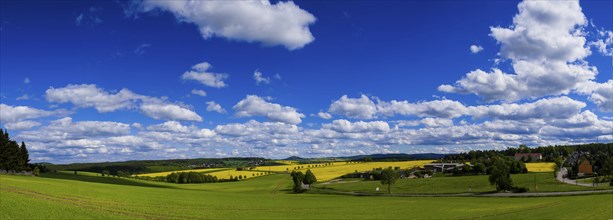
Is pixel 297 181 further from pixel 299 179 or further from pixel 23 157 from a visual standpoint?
pixel 23 157

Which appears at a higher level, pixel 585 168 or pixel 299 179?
pixel 585 168

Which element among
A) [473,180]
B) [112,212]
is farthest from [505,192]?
[112,212]

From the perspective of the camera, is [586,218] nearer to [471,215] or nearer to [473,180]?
[471,215]

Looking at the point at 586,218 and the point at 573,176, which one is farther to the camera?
the point at 573,176

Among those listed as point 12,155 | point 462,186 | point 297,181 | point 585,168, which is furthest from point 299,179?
point 585,168

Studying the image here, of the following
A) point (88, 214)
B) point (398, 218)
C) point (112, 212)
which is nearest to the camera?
point (88, 214)

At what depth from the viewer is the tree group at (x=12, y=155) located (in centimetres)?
11775

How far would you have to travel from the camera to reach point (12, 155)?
12144 centimetres

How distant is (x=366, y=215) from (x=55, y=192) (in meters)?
40.9

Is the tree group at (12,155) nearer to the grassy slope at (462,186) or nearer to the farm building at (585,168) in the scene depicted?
the grassy slope at (462,186)

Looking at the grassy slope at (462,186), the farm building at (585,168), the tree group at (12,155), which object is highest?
the tree group at (12,155)

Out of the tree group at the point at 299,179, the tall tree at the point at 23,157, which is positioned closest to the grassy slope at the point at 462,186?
the tree group at the point at 299,179

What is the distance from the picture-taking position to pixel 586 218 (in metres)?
52.3

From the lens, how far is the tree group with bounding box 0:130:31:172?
117750 millimetres
